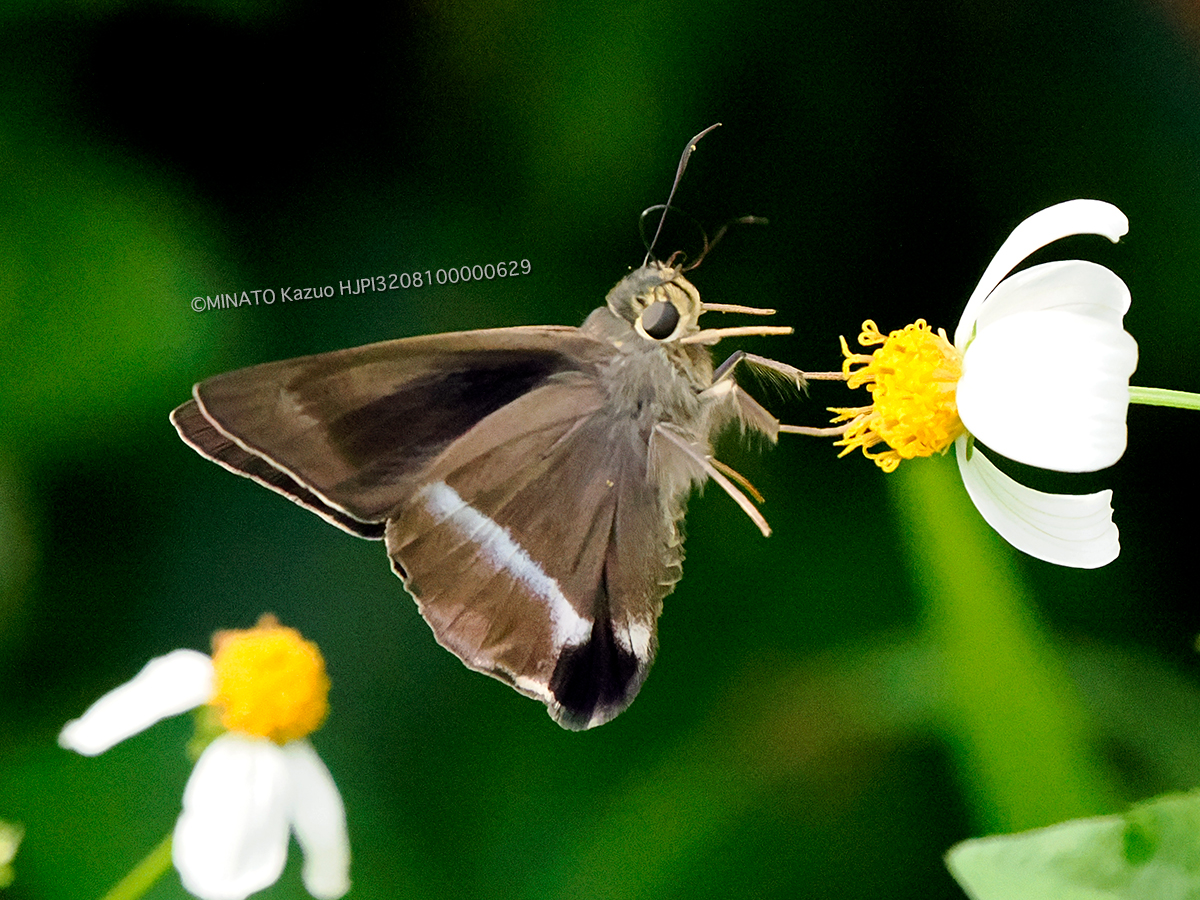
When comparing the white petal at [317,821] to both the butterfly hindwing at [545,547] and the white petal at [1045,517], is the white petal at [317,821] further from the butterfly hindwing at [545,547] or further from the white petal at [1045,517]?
the white petal at [1045,517]

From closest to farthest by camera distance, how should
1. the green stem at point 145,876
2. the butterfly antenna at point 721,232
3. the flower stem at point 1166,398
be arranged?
1. the flower stem at point 1166,398
2. the green stem at point 145,876
3. the butterfly antenna at point 721,232

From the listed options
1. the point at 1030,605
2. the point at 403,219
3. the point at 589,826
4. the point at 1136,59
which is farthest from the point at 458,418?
the point at 1136,59

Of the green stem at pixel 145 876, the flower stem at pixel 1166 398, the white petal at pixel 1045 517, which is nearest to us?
the flower stem at pixel 1166 398

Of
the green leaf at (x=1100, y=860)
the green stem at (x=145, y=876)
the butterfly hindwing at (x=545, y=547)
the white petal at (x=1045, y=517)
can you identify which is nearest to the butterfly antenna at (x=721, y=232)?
the butterfly hindwing at (x=545, y=547)

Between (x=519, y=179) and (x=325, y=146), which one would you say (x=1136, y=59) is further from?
(x=325, y=146)

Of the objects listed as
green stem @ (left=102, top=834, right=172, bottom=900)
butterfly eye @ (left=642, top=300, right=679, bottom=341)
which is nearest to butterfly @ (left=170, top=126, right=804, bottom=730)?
butterfly eye @ (left=642, top=300, right=679, bottom=341)

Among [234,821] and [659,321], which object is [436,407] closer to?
[659,321]

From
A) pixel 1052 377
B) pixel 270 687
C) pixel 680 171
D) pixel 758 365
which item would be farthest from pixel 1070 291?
pixel 270 687

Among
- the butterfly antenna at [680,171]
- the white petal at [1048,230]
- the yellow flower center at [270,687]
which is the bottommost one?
the yellow flower center at [270,687]
